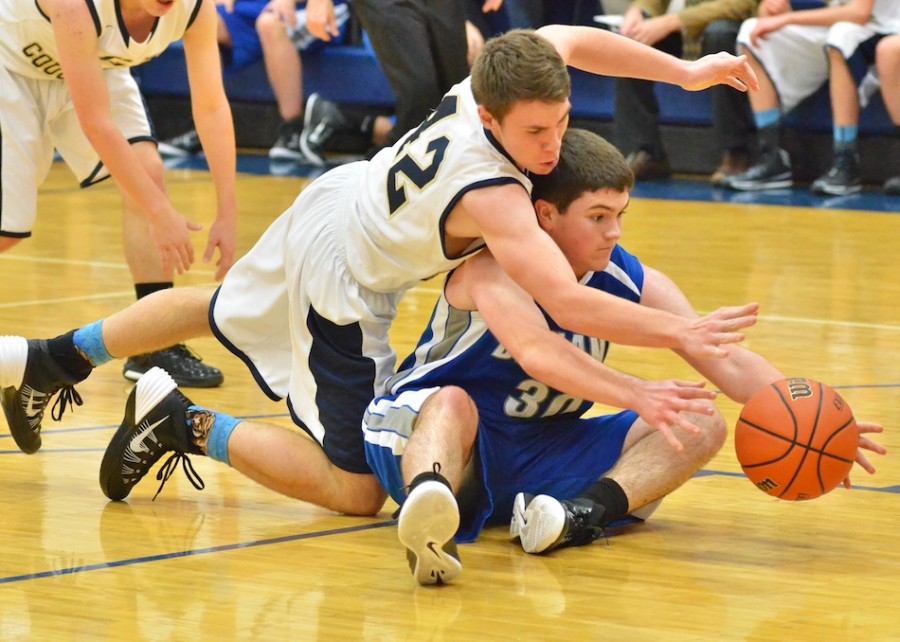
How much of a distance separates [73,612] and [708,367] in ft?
5.14

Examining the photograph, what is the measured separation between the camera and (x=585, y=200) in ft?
11.5

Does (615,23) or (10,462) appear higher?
(10,462)

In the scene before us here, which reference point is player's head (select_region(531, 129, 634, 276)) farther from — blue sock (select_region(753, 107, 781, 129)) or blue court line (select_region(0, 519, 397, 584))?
blue sock (select_region(753, 107, 781, 129))

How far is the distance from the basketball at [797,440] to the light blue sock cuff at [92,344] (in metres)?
1.67

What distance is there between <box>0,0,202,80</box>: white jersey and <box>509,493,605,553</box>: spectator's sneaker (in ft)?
6.81

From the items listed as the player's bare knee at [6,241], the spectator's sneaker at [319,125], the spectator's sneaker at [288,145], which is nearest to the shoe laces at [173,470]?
the player's bare knee at [6,241]

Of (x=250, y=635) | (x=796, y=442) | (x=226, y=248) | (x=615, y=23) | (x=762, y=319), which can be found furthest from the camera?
(x=615, y=23)

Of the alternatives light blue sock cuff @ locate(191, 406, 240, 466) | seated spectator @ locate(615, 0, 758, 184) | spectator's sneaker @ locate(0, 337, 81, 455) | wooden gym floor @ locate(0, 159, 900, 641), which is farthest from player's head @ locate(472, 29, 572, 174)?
seated spectator @ locate(615, 0, 758, 184)

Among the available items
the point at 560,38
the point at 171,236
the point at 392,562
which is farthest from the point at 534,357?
the point at 171,236

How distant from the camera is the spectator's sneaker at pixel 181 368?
5184 millimetres

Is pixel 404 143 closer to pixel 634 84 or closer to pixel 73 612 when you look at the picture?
pixel 73 612

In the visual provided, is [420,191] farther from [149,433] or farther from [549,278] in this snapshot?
[149,433]

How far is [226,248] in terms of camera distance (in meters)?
4.68

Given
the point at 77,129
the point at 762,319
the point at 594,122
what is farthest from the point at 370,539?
the point at 594,122
